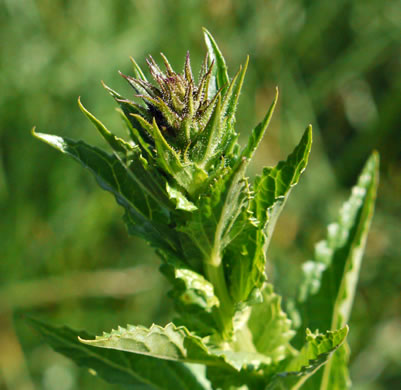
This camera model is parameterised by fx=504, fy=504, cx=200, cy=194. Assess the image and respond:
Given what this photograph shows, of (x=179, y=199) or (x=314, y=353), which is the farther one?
(x=314, y=353)

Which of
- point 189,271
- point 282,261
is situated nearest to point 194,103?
point 189,271

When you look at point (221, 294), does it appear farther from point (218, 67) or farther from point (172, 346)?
point (218, 67)

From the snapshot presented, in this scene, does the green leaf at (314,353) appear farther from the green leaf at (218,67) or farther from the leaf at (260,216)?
the green leaf at (218,67)

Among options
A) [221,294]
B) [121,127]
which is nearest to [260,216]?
[221,294]

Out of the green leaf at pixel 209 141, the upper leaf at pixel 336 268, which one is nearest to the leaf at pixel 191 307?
the green leaf at pixel 209 141

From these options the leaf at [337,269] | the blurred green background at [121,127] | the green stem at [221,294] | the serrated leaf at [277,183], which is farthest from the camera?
the blurred green background at [121,127]

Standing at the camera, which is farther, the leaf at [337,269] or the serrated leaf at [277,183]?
the leaf at [337,269]
